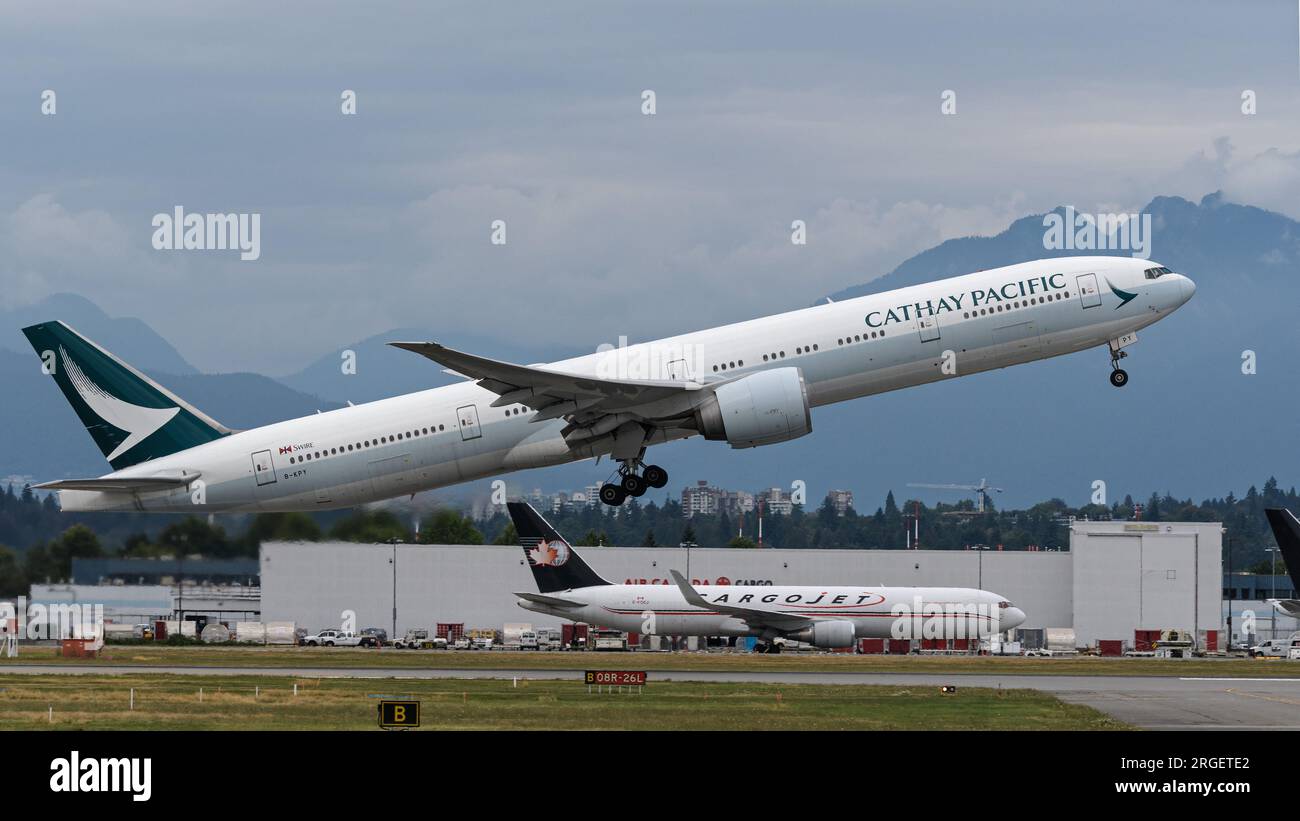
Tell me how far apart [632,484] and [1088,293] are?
14577 mm

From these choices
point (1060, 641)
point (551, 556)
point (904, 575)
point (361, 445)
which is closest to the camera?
point (361, 445)

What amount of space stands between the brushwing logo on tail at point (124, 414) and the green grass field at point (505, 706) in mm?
8066

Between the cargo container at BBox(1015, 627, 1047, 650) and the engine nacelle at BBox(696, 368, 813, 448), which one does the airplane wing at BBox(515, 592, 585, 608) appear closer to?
the engine nacelle at BBox(696, 368, 813, 448)

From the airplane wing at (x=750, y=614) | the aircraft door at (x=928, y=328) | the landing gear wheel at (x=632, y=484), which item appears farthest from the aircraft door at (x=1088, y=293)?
the airplane wing at (x=750, y=614)

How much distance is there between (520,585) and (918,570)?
28.1 meters

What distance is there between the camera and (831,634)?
78.2 m

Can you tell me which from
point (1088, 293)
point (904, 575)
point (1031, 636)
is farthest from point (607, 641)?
point (1088, 293)

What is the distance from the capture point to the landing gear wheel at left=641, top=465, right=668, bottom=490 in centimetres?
4947

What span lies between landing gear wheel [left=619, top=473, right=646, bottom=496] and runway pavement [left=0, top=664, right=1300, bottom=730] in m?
12.3

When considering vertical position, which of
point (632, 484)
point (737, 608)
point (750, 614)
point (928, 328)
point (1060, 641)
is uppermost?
point (928, 328)

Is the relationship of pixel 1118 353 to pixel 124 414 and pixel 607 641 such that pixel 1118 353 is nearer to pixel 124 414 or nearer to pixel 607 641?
pixel 124 414

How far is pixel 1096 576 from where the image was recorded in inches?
4451

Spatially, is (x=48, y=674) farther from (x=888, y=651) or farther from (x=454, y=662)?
(x=888, y=651)
